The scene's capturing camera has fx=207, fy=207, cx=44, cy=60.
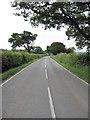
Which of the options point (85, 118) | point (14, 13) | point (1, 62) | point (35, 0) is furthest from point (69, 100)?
point (14, 13)

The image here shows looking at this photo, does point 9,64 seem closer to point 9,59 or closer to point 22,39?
point 9,59

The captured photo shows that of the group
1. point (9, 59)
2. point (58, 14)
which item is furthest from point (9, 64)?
point (58, 14)

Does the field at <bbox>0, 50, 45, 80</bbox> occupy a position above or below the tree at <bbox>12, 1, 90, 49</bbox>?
below

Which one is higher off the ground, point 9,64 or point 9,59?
point 9,59

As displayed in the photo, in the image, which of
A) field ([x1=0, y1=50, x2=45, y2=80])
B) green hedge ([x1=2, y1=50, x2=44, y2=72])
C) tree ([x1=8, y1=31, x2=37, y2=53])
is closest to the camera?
field ([x1=0, y1=50, x2=45, y2=80])

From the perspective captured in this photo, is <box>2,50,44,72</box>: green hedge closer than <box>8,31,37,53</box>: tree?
Yes

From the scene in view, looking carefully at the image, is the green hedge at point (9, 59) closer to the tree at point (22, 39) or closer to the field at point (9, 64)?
the field at point (9, 64)

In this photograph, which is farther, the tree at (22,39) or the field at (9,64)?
the tree at (22,39)

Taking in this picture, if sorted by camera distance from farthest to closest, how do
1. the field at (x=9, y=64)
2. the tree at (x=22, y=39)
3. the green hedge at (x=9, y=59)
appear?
the tree at (x=22, y=39), the green hedge at (x=9, y=59), the field at (x=9, y=64)

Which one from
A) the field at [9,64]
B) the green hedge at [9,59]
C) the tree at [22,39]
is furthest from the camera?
the tree at [22,39]

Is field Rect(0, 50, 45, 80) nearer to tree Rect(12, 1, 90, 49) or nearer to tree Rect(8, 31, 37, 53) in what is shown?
tree Rect(12, 1, 90, 49)

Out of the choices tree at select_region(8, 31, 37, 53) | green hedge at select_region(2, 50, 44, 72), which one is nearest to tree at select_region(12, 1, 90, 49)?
green hedge at select_region(2, 50, 44, 72)

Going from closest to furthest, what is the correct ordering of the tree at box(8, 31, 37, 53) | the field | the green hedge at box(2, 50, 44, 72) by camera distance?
1. the field
2. the green hedge at box(2, 50, 44, 72)
3. the tree at box(8, 31, 37, 53)

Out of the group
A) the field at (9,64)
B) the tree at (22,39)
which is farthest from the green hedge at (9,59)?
the tree at (22,39)
